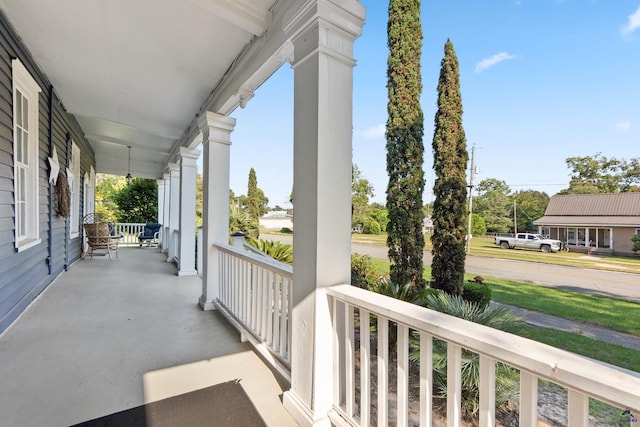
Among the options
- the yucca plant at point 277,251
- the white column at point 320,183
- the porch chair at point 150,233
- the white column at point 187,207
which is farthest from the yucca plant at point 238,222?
the white column at point 320,183

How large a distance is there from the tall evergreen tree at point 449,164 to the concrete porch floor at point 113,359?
167 inches

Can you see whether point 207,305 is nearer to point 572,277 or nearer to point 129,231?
point 129,231

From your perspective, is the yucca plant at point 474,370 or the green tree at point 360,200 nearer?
the yucca plant at point 474,370

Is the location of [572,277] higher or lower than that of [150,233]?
lower

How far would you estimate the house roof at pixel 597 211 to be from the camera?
1483 cm

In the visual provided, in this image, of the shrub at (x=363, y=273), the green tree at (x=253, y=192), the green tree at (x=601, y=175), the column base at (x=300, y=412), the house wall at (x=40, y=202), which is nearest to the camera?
the column base at (x=300, y=412)

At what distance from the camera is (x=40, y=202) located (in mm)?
3844

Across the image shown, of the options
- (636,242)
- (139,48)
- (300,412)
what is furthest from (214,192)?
(636,242)

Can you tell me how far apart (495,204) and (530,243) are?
937 cm

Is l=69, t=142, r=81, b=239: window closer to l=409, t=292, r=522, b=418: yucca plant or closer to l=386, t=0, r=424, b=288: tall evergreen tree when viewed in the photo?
l=386, t=0, r=424, b=288: tall evergreen tree

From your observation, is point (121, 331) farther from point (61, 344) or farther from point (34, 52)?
point (34, 52)

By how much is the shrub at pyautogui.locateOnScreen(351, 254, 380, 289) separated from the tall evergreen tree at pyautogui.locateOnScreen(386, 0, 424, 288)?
1.35 feet

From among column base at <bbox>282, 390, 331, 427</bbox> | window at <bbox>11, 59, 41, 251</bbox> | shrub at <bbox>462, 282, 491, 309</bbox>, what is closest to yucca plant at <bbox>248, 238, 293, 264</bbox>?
shrub at <bbox>462, 282, 491, 309</bbox>

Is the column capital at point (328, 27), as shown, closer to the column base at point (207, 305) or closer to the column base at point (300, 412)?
the column base at point (300, 412)
